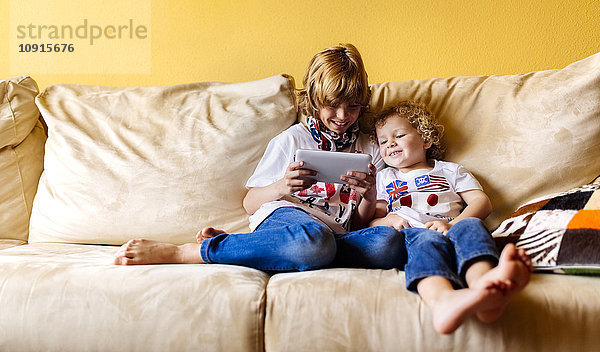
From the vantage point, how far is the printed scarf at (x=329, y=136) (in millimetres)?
1573

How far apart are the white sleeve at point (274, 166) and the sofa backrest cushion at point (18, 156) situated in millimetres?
772

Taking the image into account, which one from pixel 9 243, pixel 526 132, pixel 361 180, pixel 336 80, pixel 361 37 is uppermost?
pixel 361 37

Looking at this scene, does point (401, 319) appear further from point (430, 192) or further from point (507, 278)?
point (430, 192)

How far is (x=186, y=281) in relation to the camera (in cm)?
110

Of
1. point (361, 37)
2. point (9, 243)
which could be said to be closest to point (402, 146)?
point (361, 37)

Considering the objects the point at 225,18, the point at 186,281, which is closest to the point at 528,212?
the point at 186,281

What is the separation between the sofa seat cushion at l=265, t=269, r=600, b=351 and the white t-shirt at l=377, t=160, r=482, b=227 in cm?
38

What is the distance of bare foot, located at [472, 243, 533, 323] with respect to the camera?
902 mm

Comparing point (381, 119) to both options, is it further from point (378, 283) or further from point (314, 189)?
point (378, 283)

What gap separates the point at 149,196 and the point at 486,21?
4.29ft

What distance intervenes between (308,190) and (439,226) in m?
0.40

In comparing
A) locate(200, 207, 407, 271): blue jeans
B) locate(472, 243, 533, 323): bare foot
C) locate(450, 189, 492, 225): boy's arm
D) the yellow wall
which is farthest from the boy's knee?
the yellow wall

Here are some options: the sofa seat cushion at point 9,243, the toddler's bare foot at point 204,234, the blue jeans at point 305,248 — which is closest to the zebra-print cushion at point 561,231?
the blue jeans at point 305,248

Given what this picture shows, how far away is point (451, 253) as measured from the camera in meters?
1.13
